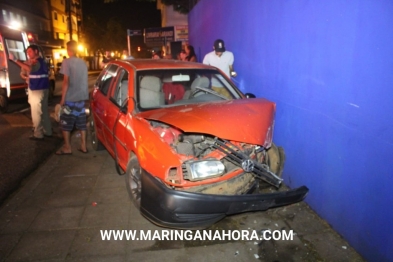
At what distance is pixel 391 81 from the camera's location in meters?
2.27

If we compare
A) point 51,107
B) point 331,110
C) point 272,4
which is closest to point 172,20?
point 51,107

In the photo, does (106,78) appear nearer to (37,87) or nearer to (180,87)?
(180,87)

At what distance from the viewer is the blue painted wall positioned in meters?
2.41

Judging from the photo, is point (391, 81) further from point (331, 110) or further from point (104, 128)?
point (104, 128)

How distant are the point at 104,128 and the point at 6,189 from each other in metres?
1.61

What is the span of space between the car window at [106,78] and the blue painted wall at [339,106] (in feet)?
8.25

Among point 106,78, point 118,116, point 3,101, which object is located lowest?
point 3,101

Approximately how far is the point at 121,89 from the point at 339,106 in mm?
2814

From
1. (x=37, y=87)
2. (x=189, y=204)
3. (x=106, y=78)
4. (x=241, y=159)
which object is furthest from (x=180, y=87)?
(x=37, y=87)

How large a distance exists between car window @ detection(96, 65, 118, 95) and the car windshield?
98cm

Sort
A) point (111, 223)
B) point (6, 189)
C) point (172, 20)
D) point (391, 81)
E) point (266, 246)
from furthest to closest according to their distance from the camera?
point (172, 20)
point (6, 189)
point (111, 223)
point (266, 246)
point (391, 81)

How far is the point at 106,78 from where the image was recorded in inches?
192

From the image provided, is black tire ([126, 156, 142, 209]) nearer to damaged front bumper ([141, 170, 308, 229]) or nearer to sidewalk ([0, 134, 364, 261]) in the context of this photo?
sidewalk ([0, 134, 364, 261])

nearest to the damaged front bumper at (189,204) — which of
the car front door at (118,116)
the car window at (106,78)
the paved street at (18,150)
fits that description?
the car front door at (118,116)
